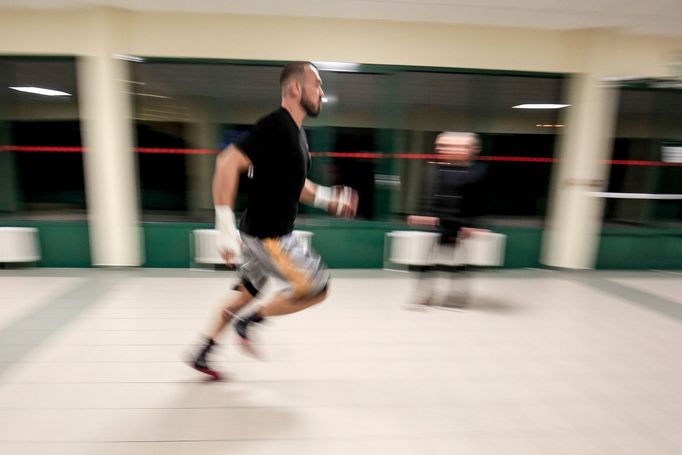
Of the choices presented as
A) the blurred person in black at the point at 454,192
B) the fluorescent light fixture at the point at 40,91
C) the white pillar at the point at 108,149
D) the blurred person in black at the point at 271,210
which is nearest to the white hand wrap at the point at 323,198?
the blurred person in black at the point at 271,210

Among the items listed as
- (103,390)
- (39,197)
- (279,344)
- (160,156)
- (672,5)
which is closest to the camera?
(103,390)

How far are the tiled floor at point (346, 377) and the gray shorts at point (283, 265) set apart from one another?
54cm

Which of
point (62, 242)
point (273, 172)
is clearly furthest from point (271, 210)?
point (62, 242)

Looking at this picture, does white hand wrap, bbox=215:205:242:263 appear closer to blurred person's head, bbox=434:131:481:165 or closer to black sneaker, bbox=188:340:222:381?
black sneaker, bbox=188:340:222:381

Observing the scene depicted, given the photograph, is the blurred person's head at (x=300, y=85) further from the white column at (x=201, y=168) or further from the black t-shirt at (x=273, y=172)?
the white column at (x=201, y=168)

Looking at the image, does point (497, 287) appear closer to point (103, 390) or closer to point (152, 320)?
point (152, 320)

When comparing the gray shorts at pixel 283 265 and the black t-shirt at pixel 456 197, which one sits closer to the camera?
the gray shorts at pixel 283 265

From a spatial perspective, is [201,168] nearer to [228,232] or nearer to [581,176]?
[228,232]

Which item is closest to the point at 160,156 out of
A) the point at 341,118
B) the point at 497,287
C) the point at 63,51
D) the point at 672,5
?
the point at 63,51

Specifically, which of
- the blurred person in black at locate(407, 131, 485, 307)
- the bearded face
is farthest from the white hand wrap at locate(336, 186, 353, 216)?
the blurred person in black at locate(407, 131, 485, 307)

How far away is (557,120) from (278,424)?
4012 millimetres

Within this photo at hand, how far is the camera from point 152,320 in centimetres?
273

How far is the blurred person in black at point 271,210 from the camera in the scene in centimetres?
168

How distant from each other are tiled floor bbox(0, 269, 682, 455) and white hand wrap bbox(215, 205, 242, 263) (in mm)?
721
